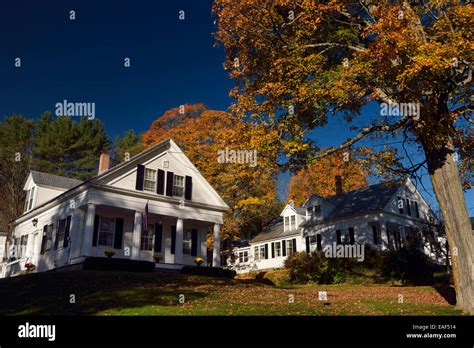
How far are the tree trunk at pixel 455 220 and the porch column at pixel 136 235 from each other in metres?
16.0

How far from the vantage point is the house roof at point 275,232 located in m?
40.2

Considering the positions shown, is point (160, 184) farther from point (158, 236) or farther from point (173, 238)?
point (173, 238)

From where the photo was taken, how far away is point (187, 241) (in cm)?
2788

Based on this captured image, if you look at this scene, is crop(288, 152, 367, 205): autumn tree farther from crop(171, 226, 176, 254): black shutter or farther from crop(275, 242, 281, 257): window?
crop(171, 226, 176, 254): black shutter

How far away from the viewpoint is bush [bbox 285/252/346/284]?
88.1 ft

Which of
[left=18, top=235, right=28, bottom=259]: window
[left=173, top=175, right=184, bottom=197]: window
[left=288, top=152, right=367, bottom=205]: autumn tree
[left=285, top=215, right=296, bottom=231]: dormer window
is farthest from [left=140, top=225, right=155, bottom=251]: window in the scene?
[left=288, top=152, right=367, bottom=205]: autumn tree

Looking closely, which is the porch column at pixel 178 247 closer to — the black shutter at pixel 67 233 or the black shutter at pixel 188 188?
the black shutter at pixel 188 188

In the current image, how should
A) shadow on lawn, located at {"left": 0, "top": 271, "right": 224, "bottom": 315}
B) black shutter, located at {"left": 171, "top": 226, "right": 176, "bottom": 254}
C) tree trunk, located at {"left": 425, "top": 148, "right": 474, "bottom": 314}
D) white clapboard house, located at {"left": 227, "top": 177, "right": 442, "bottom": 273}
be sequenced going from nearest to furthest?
1. shadow on lawn, located at {"left": 0, "top": 271, "right": 224, "bottom": 315}
2. tree trunk, located at {"left": 425, "top": 148, "right": 474, "bottom": 314}
3. black shutter, located at {"left": 171, "top": 226, "right": 176, "bottom": 254}
4. white clapboard house, located at {"left": 227, "top": 177, "right": 442, "bottom": 273}

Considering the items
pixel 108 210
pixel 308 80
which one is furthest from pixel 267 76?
pixel 108 210

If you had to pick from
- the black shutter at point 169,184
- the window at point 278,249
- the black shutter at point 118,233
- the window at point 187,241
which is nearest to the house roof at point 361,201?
the window at point 278,249

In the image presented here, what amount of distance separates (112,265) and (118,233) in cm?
441

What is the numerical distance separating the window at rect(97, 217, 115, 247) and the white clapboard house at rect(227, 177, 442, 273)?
18847 mm

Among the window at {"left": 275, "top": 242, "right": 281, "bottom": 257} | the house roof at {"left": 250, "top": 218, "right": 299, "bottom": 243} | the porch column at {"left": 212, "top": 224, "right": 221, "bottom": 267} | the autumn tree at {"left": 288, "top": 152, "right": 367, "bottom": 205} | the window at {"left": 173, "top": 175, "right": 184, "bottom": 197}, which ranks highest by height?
the autumn tree at {"left": 288, "top": 152, "right": 367, "bottom": 205}

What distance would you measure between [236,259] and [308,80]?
105 ft
